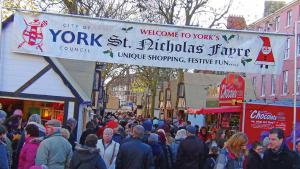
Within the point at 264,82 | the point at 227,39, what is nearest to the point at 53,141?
the point at 227,39

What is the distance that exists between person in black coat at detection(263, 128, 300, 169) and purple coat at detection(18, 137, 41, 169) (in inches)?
144

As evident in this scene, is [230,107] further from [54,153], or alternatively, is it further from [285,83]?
[285,83]

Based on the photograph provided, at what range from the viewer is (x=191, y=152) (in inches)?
441

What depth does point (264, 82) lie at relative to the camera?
50.2 m

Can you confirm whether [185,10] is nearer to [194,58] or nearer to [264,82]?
[264,82]

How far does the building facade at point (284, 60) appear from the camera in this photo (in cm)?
4294

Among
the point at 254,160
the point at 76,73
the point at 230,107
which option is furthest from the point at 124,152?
the point at 76,73

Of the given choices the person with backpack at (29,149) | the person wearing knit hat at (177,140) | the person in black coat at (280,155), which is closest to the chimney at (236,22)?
the person wearing knit hat at (177,140)

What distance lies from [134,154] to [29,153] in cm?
196

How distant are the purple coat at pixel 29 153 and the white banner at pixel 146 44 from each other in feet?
18.4

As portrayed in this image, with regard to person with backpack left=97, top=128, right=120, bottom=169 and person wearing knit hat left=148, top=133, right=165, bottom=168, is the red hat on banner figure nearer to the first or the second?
person wearing knit hat left=148, top=133, right=165, bottom=168

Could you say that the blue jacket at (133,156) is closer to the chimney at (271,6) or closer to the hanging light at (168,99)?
the chimney at (271,6)

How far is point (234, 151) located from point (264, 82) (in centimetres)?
4313

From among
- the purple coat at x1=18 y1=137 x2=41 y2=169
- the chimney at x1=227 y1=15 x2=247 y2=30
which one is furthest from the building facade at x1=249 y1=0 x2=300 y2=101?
the purple coat at x1=18 y1=137 x2=41 y2=169
